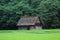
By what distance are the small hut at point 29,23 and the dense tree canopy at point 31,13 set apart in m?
1.54

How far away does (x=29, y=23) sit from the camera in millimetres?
53219

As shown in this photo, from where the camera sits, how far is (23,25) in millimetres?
53625

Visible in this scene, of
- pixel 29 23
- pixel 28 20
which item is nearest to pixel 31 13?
pixel 28 20

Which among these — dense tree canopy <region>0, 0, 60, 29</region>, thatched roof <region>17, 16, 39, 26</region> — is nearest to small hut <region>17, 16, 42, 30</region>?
thatched roof <region>17, 16, 39, 26</region>

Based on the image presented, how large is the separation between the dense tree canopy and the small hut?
154cm

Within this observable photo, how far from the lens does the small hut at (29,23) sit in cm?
5305

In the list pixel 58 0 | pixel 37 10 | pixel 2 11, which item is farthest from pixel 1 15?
pixel 58 0

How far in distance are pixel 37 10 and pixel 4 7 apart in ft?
32.0

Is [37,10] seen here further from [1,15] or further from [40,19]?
[1,15]

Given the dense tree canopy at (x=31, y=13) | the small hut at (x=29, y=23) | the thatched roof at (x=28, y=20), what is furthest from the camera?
the dense tree canopy at (x=31, y=13)

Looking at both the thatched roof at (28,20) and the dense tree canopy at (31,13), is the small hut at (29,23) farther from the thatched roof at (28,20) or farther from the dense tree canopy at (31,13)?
the dense tree canopy at (31,13)

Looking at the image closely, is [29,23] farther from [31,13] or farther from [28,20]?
[31,13]

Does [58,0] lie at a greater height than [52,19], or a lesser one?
greater

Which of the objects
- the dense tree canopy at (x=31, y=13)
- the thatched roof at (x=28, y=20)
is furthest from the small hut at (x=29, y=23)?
the dense tree canopy at (x=31, y=13)
